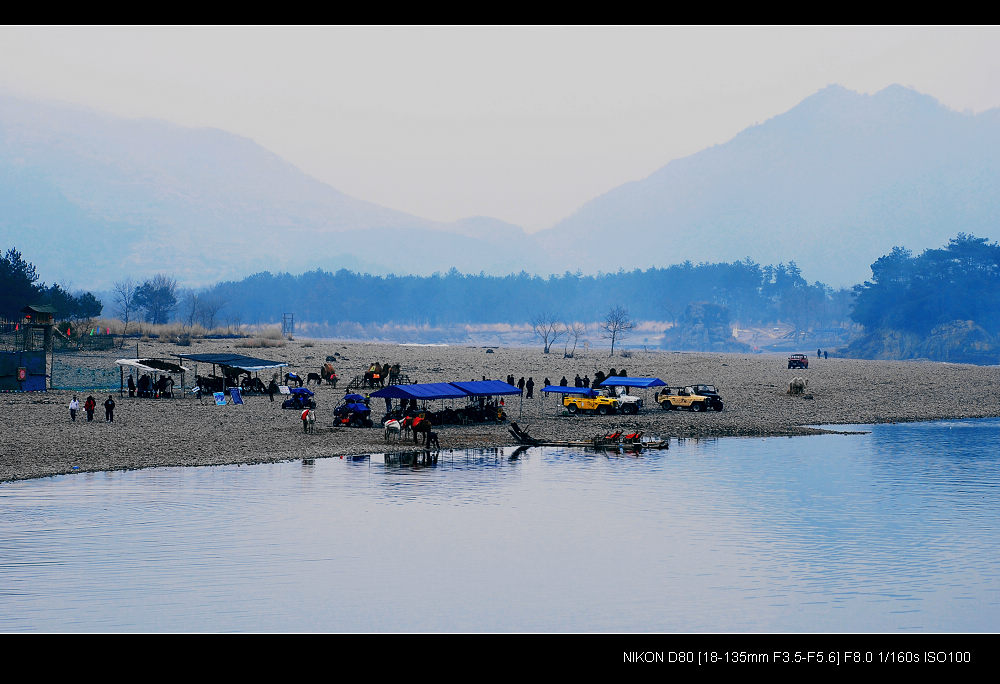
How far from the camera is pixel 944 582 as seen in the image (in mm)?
26766

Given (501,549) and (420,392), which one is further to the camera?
(420,392)

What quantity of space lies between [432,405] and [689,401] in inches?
745

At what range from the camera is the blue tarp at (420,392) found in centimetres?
5366

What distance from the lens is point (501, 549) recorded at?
3008 centimetres

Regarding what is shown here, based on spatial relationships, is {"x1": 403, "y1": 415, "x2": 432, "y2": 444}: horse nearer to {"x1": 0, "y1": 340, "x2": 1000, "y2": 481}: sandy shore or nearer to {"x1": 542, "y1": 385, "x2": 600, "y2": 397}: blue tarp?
{"x1": 0, "y1": 340, "x2": 1000, "y2": 481}: sandy shore

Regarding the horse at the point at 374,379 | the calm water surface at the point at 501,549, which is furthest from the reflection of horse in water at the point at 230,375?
the calm water surface at the point at 501,549

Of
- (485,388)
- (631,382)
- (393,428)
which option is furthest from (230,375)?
(631,382)

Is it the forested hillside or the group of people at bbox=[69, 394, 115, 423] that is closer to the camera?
the group of people at bbox=[69, 394, 115, 423]

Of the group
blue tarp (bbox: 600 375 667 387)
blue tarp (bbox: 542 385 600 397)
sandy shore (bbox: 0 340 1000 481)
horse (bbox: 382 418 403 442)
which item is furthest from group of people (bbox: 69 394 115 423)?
blue tarp (bbox: 600 375 667 387)

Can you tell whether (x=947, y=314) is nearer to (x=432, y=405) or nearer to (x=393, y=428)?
(x=432, y=405)

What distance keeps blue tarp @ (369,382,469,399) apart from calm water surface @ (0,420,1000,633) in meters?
8.09

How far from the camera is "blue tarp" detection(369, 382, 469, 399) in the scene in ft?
176

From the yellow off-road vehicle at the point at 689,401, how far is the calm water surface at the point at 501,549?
23719 mm
